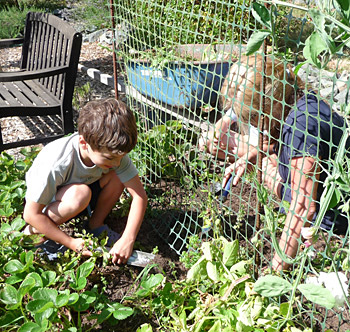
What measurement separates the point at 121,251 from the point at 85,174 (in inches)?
17.9

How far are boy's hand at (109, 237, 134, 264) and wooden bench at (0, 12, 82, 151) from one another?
1.84m

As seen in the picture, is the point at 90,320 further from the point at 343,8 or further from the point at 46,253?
the point at 343,8

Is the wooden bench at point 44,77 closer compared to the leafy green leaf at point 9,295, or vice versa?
the leafy green leaf at point 9,295

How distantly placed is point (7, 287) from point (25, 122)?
327 centimetres

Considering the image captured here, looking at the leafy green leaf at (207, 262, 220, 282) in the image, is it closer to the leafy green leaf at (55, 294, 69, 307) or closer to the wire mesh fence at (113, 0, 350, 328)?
the wire mesh fence at (113, 0, 350, 328)

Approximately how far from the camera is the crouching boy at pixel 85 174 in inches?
86.9

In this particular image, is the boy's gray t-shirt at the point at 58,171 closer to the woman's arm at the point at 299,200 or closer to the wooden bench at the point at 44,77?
the woman's arm at the point at 299,200

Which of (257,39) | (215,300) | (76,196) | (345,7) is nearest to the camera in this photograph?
(345,7)

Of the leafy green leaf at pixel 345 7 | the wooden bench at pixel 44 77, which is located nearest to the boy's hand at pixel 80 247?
the leafy green leaf at pixel 345 7

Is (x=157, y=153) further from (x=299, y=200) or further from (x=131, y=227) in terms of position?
(x=299, y=200)

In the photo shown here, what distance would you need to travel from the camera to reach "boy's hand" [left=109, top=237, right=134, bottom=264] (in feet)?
7.67

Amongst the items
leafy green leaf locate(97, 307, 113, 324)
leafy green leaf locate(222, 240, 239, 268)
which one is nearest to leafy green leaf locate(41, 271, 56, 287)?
leafy green leaf locate(97, 307, 113, 324)

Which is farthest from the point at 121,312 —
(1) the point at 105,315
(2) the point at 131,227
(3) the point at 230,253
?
(2) the point at 131,227

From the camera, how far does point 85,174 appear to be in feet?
8.23
